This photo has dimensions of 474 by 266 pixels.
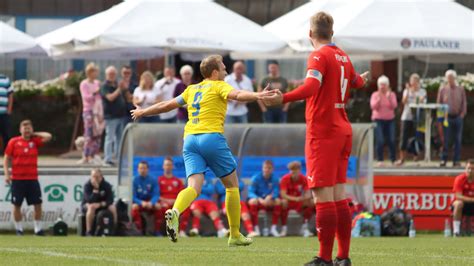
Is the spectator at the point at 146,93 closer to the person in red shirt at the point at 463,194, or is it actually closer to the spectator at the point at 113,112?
the spectator at the point at 113,112

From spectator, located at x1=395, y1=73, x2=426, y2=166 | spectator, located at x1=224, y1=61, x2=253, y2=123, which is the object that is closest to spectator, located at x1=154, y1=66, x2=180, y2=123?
spectator, located at x1=224, y1=61, x2=253, y2=123

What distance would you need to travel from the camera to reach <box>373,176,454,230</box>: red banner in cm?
2333

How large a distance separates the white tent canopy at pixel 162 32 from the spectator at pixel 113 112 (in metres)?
0.72

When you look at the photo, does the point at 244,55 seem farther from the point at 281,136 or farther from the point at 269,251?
the point at 269,251

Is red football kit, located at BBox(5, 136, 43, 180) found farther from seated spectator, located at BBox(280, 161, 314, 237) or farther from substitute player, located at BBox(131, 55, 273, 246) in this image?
substitute player, located at BBox(131, 55, 273, 246)

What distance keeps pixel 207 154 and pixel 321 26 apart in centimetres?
241

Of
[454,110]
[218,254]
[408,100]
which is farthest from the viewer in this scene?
[408,100]

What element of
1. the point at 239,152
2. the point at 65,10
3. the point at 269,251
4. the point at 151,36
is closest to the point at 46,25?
the point at 65,10

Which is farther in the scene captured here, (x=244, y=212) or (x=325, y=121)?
(x=244, y=212)

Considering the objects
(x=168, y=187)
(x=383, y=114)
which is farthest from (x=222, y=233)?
(x=383, y=114)

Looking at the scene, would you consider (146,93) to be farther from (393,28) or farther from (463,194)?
(463,194)

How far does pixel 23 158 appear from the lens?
22.1 m

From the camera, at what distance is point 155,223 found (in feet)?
71.8

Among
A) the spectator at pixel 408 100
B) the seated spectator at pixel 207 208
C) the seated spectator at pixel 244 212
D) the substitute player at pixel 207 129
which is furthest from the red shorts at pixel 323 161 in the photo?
the spectator at pixel 408 100
